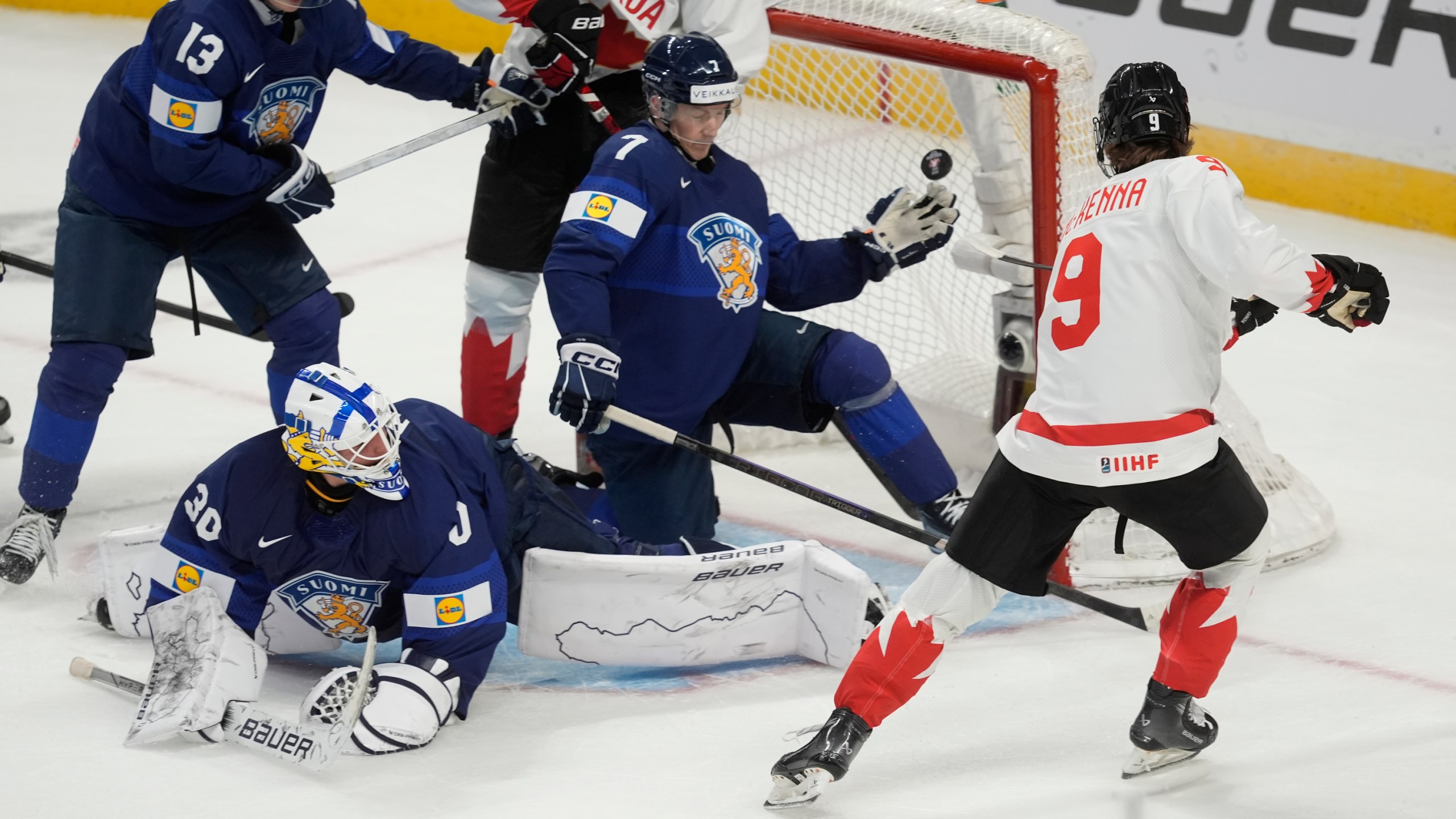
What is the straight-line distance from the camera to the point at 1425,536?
3705mm

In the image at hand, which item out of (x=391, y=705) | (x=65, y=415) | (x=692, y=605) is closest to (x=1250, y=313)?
(x=692, y=605)

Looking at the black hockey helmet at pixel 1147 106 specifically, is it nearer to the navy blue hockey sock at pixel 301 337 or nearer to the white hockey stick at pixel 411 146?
the white hockey stick at pixel 411 146

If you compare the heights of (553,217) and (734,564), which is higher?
(553,217)

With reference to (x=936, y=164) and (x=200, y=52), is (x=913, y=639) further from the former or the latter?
(x=200, y=52)

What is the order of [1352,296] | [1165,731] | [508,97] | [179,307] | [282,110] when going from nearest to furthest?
[1352,296], [1165,731], [282,110], [508,97], [179,307]

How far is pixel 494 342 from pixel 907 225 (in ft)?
2.96

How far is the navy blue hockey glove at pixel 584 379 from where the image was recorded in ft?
9.54

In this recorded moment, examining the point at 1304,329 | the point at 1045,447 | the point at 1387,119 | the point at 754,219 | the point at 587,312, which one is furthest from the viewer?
the point at 1387,119

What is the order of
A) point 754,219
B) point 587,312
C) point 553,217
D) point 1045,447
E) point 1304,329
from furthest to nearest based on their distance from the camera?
point 1304,329, point 553,217, point 754,219, point 587,312, point 1045,447

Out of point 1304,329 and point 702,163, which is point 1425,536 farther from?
point 702,163

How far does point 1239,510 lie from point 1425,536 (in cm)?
145

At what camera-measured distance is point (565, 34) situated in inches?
131

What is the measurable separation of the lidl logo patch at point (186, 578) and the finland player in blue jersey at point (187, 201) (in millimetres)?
641

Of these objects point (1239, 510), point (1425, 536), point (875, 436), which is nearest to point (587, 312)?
point (875, 436)
